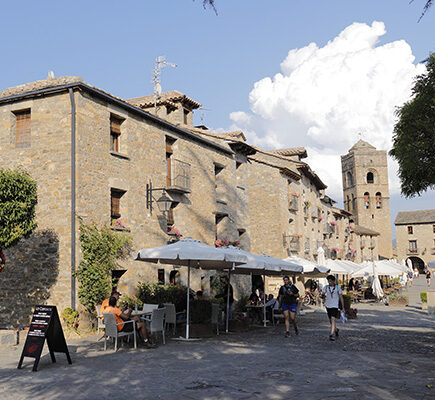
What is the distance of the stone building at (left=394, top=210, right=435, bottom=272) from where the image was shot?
76.2m

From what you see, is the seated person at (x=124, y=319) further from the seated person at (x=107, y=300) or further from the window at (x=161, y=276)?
the window at (x=161, y=276)

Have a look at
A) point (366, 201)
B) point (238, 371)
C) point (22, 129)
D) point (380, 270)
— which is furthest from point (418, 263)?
point (238, 371)

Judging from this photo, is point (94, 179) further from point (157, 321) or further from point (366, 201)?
point (366, 201)

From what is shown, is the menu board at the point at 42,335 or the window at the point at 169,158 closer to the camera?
the menu board at the point at 42,335

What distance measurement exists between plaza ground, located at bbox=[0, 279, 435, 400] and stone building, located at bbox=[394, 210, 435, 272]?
69.7 meters

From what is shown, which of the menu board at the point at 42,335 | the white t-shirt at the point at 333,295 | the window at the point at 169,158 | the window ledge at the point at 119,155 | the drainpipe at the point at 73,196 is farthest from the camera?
the window at the point at 169,158

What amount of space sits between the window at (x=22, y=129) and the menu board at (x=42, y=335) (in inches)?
321

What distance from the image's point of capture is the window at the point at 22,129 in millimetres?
15312

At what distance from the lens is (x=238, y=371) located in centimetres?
771

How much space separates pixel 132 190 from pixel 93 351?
7.01m

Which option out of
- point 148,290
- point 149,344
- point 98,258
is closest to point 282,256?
point 148,290

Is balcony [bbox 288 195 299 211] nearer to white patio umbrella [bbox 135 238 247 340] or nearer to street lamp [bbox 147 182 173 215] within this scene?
street lamp [bbox 147 182 173 215]

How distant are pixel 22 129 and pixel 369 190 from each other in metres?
74.5

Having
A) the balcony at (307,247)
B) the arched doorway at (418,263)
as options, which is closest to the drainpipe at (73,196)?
the balcony at (307,247)
